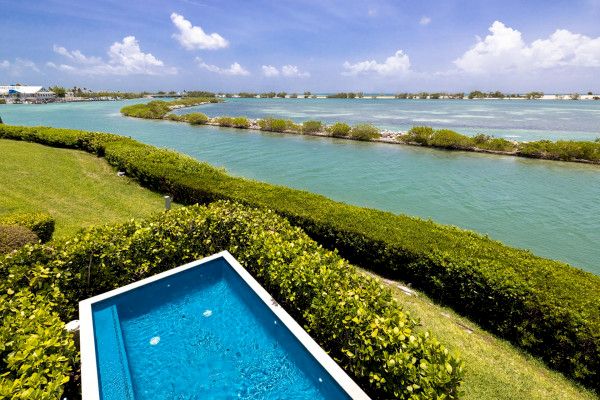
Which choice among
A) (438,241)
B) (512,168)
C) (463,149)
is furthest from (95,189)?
(463,149)

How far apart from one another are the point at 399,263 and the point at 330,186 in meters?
8.26

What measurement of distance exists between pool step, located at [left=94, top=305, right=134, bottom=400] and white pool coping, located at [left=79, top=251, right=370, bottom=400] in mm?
181

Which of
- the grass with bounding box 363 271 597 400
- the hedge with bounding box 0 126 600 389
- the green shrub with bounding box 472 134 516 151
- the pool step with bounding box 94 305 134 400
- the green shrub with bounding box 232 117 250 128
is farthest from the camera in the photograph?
the green shrub with bounding box 232 117 250 128

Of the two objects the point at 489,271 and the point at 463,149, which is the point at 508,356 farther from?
the point at 463,149

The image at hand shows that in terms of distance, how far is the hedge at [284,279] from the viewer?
337cm

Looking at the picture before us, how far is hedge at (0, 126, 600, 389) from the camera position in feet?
15.4

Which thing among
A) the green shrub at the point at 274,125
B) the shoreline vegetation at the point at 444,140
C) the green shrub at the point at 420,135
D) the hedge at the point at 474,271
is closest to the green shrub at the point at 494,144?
the shoreline vegetation at the point at 444,140

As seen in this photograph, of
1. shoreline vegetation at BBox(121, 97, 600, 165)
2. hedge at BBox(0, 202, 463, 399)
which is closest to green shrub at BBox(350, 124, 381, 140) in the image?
shoreline vegetation at BBox(121, 97, 600, 165)

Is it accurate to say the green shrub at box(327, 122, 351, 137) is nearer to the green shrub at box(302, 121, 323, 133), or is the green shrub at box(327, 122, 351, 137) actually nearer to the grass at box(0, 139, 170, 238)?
the green shrub at box(302, 121, 323, 133)

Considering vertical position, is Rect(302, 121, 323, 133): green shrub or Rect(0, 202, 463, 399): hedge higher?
Rect(302, 121, 323, 133): green shrub

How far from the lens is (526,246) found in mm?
9375

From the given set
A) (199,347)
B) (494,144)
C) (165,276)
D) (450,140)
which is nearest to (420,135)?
(450,140)

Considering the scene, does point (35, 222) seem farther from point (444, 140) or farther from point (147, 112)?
point (147, 112)

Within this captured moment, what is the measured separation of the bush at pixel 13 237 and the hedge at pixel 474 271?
4.93 metres
